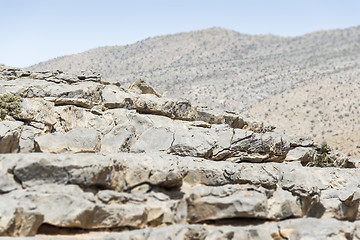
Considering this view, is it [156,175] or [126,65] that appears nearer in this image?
[156,175]

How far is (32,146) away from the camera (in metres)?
16.7

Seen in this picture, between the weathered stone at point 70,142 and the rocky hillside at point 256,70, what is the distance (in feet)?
170

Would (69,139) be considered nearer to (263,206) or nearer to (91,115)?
(91,115)

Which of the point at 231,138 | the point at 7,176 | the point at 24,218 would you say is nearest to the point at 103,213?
the point at 24,218

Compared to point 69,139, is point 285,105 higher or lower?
lower

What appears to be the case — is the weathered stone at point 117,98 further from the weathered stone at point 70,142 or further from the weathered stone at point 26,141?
the weathered stone at point 26,141

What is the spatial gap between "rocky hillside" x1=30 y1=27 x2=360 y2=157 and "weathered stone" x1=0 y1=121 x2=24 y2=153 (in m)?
54.9

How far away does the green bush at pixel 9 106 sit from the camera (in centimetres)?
1820

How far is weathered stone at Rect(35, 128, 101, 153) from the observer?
16.2 metres

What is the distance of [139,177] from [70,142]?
4.47 metres

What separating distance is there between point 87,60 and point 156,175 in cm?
13203

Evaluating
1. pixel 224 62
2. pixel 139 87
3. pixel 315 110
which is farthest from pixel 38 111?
pixel 224 62

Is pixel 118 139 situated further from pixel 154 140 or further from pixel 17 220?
pixel 17 220

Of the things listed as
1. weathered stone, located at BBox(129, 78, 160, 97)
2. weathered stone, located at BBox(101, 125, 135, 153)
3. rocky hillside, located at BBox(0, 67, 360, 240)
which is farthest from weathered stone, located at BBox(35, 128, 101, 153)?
weathered stone, located at BBox(129, 78, 160, 97)
